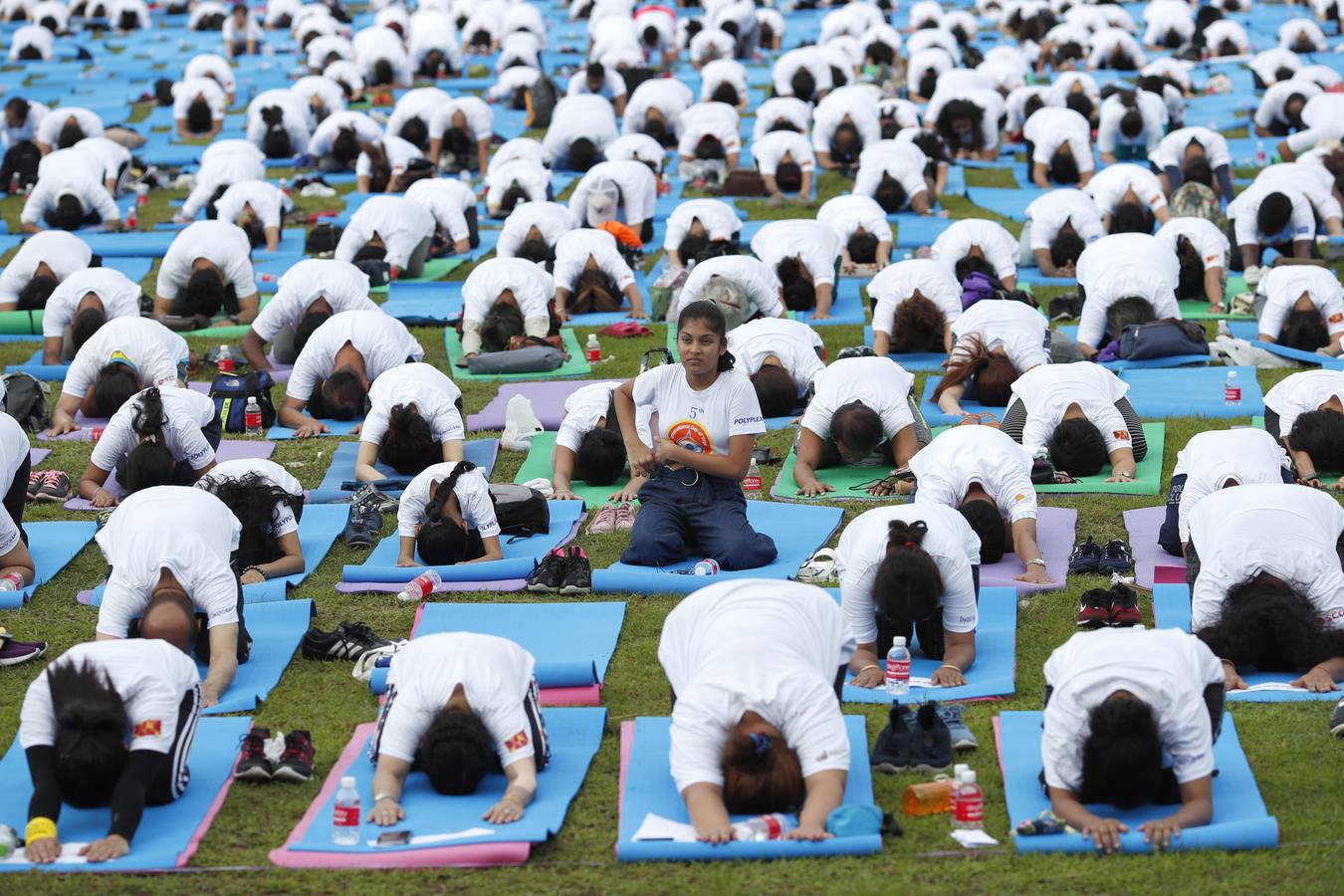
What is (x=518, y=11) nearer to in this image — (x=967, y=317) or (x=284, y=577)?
(x=967, y=317)

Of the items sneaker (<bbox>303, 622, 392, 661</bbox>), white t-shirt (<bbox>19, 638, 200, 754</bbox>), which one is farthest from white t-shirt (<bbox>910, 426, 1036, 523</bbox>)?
white t-shirt (<bbox>19, 638, 200, 754</bbox>)

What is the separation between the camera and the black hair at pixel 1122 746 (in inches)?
246

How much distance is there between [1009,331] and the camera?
1219 cm

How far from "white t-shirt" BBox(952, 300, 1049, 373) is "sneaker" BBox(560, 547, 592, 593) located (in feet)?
12.8

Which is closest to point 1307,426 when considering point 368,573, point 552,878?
point 368,573

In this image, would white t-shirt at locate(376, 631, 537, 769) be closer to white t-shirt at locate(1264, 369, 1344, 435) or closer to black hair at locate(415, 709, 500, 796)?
black hair at locate(415, 709, 500, 796)

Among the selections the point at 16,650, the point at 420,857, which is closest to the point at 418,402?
the point at 16,650

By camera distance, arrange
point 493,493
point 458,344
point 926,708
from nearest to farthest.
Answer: point 926,708 < point 493,493 < point 458,344

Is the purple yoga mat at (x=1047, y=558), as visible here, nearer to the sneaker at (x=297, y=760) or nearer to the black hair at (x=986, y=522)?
the black hair at (x=986, y=522)

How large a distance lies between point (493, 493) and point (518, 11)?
20455 mm

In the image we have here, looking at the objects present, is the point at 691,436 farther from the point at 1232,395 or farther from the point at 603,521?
the point at 1232,395

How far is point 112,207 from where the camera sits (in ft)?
62.1

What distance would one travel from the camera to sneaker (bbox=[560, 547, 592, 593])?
916cm

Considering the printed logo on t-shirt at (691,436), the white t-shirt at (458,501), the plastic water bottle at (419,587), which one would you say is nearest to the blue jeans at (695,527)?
the printed logo on t-shirt at (691,436)
